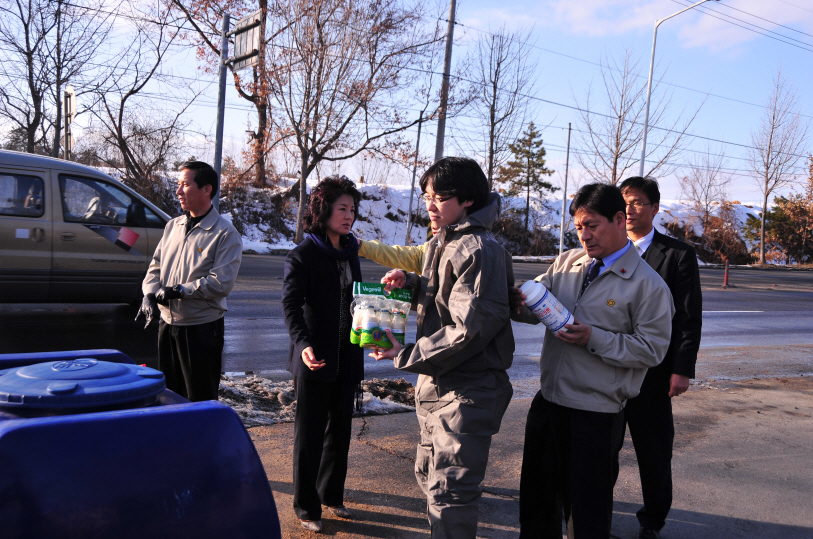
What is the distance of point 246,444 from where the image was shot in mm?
1898

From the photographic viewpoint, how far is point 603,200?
2.85 meters

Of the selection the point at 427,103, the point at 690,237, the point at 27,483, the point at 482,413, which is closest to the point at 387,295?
the point at 482,413

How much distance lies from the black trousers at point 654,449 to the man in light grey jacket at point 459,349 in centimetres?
119

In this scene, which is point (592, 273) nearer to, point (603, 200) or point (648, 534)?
point (603, 200)

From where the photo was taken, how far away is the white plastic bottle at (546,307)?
271 centimetres

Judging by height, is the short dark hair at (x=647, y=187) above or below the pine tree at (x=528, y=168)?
below

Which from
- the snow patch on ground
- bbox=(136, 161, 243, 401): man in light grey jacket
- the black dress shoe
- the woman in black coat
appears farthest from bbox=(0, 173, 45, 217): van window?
the black dress shoe

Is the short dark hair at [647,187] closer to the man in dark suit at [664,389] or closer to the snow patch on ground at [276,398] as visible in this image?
the man in dark suit at [664,389]

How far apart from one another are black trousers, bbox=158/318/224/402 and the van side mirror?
17.3 feet

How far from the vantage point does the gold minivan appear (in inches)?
314

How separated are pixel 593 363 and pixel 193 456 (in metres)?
1.78

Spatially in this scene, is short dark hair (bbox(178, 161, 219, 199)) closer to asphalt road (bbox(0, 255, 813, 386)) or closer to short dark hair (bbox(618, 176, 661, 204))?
short dark hair (bbox(618, 176, 661, 204))

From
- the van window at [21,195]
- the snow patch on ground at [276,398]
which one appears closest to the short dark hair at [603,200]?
the snow patch on ground at [276,398]

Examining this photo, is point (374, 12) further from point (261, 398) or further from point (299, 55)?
point (261, 398)
